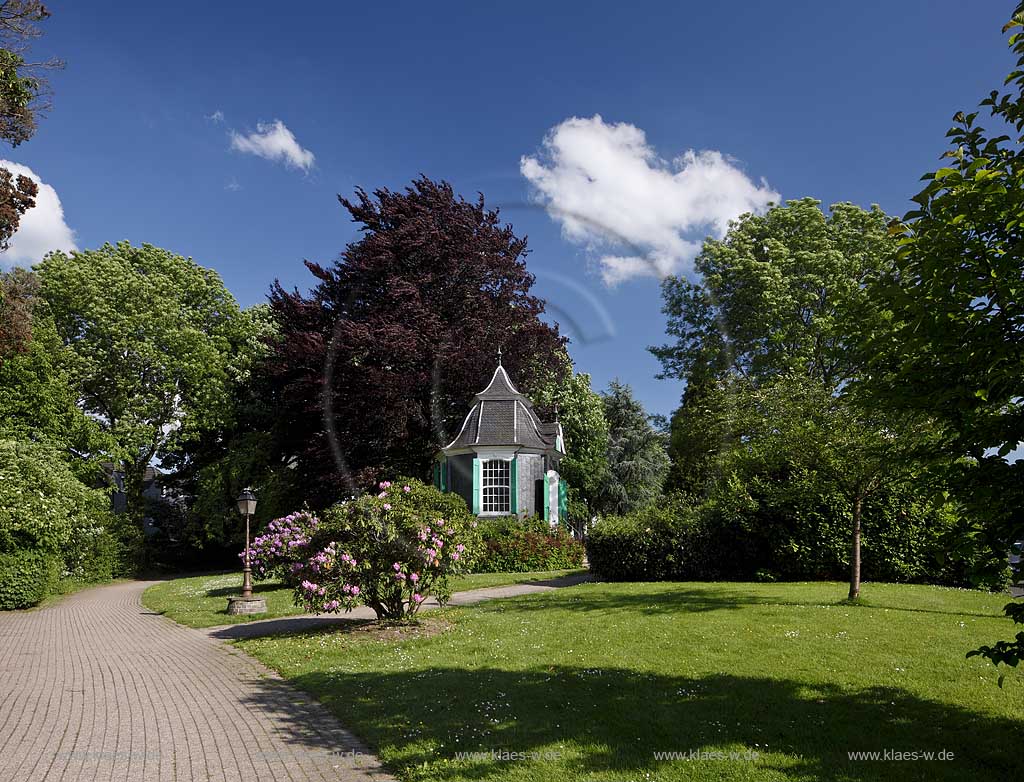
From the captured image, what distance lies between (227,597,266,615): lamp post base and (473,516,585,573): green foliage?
8575mm

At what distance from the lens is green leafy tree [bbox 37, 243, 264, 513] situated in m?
27.5

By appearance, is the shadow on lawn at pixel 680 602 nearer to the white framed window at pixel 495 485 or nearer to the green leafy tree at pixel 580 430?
the white framed window at pixel 495 485

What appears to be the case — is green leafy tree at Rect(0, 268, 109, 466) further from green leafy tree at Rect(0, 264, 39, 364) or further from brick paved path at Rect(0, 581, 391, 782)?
brick paved path at Rect(0, 581, 391, 782)

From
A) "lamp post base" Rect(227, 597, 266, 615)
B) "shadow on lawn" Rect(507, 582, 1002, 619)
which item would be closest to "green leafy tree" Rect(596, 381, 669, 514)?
"shadow on lawn" Rect(507, 582, 1002, 619)

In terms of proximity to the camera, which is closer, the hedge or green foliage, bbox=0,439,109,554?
the hedge

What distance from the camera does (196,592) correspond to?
1980 centimetres

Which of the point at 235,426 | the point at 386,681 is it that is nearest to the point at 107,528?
the point at 235,426

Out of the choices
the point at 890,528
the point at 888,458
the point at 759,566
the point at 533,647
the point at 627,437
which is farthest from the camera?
the point at 627,437

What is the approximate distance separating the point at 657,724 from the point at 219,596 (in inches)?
629

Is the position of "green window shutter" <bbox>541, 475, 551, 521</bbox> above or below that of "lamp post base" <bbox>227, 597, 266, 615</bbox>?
above

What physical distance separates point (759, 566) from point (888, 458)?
12.7 meters

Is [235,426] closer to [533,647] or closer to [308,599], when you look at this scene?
[308,599]

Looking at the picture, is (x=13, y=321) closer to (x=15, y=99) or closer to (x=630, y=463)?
(x=15, y=99)

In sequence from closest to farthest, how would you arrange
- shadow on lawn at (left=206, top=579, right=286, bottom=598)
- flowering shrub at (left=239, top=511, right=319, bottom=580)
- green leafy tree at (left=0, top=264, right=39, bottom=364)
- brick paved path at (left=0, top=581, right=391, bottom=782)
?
brick paved path at (left=0, top=581, right=391, bottom=782) → flowering shrub at (left=239, top=511, right=319, bottom=580) → shadow on lawn at (left=206, top=579, right=286, bottom=598) → green leafy tree at (left=0, top=264, right=39, bottom=364)
